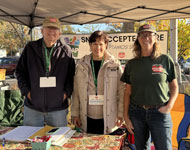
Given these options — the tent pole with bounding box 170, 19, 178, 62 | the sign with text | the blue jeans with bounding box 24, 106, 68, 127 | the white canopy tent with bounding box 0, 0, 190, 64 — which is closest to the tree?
the tent pole with bounding box 170, 19, 178, 62

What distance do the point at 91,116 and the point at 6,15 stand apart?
2.61 metres

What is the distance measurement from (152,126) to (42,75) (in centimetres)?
121

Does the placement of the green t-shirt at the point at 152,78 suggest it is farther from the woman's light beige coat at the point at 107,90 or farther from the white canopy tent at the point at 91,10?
the white canopy tent at the point at 91,10

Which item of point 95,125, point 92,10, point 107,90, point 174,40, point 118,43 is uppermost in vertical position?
point 92,10

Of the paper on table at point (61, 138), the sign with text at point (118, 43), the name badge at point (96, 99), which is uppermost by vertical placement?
the sign with text at point (118, 43)

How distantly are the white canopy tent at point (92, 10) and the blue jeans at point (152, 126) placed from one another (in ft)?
6.38

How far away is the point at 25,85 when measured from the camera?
2.07 metres

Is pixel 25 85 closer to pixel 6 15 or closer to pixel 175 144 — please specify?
pixel 6 15

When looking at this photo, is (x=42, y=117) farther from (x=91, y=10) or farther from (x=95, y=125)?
(x=91, y=10)

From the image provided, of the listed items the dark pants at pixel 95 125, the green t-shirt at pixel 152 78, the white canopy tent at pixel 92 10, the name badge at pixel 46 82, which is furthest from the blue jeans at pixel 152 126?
the white canopy tent at pixel 92 10

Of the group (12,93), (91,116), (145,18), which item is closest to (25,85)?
(91,116)

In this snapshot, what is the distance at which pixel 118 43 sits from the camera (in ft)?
14.0

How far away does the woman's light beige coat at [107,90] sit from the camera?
194 cm

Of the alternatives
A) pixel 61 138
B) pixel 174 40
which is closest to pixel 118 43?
pixel 174 40
